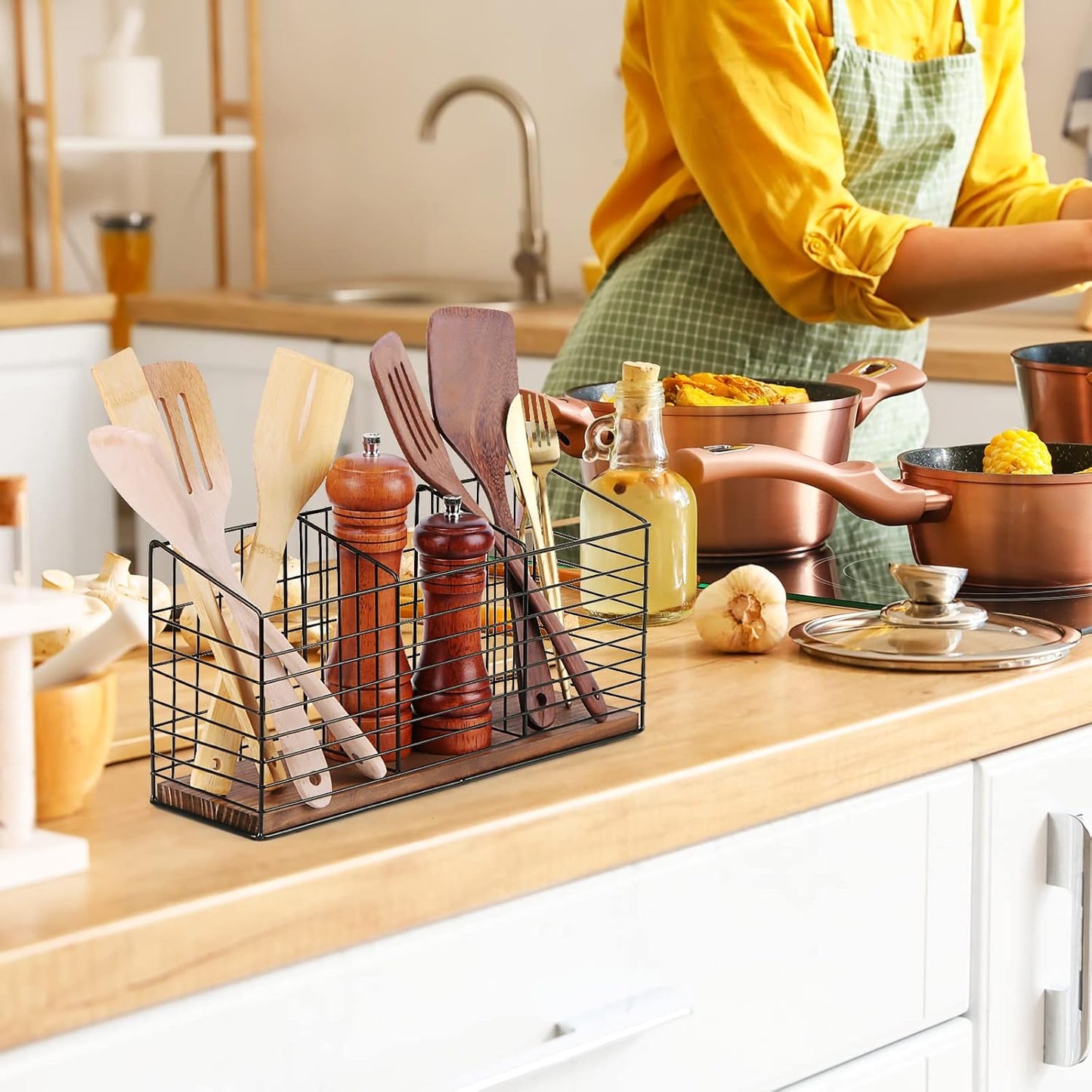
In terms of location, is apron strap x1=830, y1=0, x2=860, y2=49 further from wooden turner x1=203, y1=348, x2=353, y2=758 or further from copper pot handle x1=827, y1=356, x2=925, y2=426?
wooden turner x1=203, y1=348, x2=353, y2=758

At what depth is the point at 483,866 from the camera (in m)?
0.66

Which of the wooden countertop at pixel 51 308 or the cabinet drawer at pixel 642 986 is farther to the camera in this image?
the wooden countertop at pixel 51 308

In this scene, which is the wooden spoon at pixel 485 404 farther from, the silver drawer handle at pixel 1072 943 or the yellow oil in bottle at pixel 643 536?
the silver drawer handle at pixel 1072 943

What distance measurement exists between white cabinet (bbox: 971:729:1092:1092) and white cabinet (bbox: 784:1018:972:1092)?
16mm

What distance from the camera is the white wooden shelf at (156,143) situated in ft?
10.7

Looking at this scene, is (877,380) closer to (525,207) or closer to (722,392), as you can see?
(722,392)

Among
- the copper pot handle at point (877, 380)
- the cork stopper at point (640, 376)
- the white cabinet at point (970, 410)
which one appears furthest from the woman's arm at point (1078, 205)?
the cork stopper at point (640, 376)

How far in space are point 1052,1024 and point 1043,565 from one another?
283mm

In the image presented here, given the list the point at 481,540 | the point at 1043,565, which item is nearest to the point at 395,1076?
the point at 481,540

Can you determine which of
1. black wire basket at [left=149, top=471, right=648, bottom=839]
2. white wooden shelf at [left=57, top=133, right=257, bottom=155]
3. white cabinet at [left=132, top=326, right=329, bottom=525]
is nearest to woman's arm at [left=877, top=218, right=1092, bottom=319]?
black wire basket at [left=149, top=471, right=648, bottom=839]

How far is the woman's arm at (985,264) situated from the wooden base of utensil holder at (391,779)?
2.33ft

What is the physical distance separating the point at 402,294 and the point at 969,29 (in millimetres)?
1922

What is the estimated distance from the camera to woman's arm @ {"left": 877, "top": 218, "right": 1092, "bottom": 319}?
1320 mm

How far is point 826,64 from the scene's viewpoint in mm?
1502
